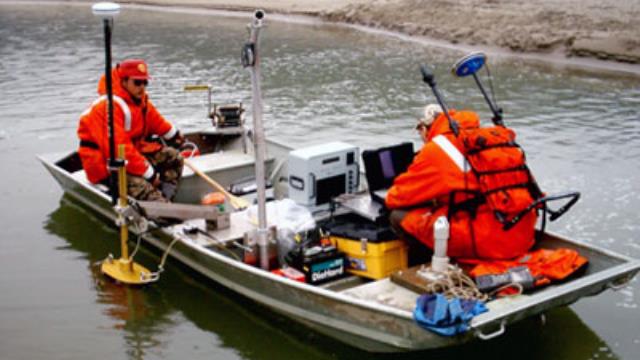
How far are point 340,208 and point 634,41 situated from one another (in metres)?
12.8

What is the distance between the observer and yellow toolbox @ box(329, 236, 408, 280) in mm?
6137

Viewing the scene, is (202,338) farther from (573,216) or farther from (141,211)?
(573,216)

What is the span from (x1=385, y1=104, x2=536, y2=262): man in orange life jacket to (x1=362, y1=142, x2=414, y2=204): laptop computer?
1.99 ft

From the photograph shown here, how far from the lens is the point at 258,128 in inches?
232

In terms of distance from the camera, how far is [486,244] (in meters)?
5.76

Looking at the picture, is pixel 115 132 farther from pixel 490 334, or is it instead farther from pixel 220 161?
pixel 490 334

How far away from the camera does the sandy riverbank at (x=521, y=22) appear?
18.1 m

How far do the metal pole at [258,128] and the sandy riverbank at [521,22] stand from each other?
1322 centimetres

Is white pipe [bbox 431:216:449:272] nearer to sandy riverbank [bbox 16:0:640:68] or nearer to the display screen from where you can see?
the display screen

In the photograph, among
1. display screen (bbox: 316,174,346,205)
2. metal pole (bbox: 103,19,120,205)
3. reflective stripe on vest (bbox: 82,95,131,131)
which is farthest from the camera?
reflective stripe on vest (bbox: 82,95,131,131)

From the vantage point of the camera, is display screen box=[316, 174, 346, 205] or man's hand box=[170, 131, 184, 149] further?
man's hand box=[170, 131, 184, 149]

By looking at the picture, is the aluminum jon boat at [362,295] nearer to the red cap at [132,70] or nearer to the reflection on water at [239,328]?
the reflection on water at [239,328]

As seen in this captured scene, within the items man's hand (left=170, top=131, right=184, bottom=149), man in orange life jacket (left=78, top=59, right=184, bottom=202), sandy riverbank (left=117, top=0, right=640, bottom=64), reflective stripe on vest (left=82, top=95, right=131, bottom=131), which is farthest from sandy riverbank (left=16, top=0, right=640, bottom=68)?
reflective stripe on vest (left=82, top=95, right=131, bottom=131)

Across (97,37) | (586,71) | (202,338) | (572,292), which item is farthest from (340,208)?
(97,37)
